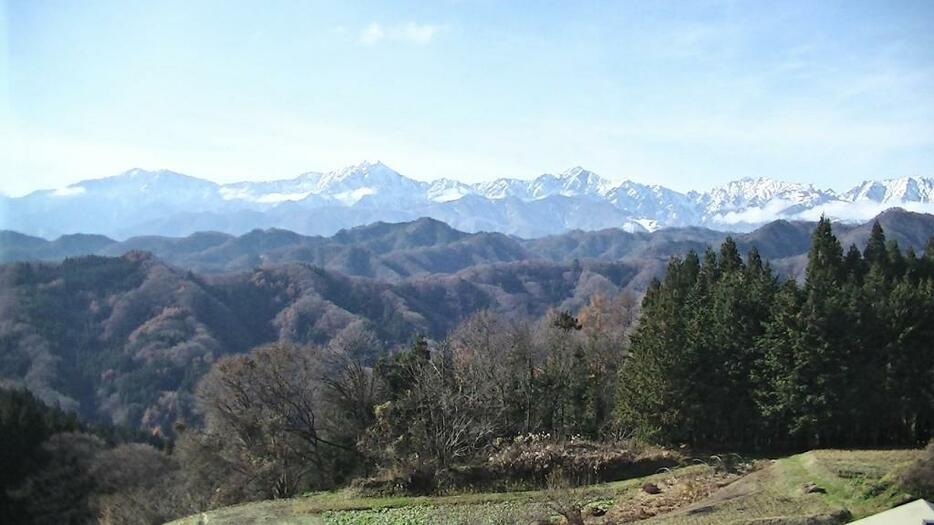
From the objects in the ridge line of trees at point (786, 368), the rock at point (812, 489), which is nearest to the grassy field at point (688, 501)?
A: the rock at point (812, 489)

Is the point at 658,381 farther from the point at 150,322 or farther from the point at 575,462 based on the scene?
the point at 150,322

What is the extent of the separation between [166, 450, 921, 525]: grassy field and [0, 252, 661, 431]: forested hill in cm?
7938

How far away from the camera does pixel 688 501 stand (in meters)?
20.1

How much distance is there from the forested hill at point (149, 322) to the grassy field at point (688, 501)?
79.4 metres

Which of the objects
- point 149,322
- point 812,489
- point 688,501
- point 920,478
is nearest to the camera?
point 920,478

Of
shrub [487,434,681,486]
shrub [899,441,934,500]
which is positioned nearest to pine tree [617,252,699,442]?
shrub [487,434,681,486]

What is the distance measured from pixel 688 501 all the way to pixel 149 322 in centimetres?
14358

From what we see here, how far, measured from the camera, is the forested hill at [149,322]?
115 metres

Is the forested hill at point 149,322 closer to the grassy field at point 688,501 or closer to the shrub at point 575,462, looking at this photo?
the grassy field at point 688,501

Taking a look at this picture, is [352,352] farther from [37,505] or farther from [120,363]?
[120,363]

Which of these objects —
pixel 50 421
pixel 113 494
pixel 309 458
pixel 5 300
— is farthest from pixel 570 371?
pixel 5 300

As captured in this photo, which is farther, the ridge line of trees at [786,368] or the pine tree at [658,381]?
the pine tree at [658,381]

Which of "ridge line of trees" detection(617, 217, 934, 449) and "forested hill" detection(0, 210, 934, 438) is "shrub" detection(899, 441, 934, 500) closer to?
"ridge line of trees" detection(617, 217, 934, 449)

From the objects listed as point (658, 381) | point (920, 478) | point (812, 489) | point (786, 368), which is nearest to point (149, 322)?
point (658, 381)
